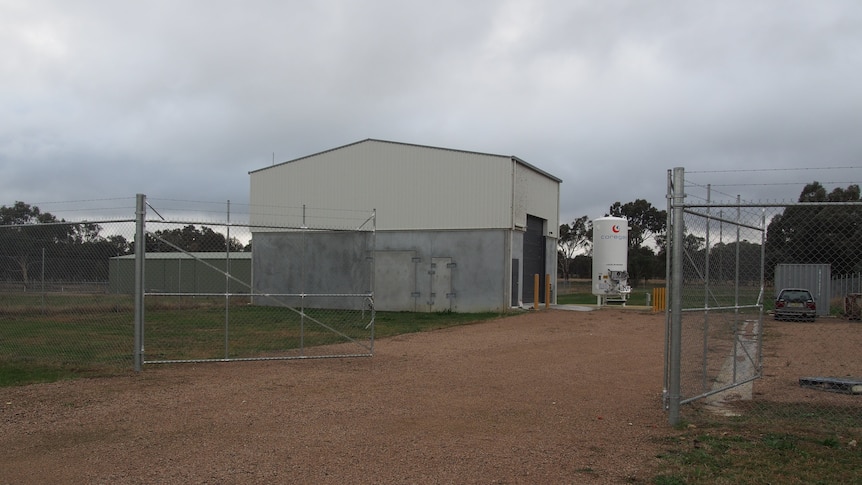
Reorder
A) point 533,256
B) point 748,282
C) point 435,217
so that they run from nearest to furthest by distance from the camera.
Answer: point 748,282
point 435,217
point 533,256

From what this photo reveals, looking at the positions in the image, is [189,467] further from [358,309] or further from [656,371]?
[358,309]

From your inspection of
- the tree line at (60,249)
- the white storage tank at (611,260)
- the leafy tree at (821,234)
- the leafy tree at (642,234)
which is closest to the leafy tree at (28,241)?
the tree line at (60,249)

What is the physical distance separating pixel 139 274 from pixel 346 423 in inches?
201

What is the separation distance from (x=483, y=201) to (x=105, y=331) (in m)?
16.1

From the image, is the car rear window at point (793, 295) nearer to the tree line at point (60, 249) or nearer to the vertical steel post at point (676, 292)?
the vertical steel post at point (676, 292)

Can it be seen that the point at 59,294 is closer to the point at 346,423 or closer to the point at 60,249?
the point at 60,249

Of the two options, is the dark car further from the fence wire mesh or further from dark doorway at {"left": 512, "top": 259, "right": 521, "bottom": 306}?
the fence wire mesh

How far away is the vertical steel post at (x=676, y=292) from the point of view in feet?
24.8

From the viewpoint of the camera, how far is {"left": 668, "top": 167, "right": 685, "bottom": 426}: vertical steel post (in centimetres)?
756

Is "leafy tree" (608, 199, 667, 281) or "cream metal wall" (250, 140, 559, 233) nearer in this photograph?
"cream metal wall" (250, 140, 559, 233)

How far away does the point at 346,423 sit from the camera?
778 centimetres

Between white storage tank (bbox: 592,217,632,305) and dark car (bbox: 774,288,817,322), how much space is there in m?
10.4

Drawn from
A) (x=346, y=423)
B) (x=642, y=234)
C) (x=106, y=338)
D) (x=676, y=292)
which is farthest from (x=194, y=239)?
(x=642, y=234)

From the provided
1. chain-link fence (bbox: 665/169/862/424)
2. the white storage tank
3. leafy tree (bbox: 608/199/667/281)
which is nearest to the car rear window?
chain-link fence (bbox: 665/169/862/424)
